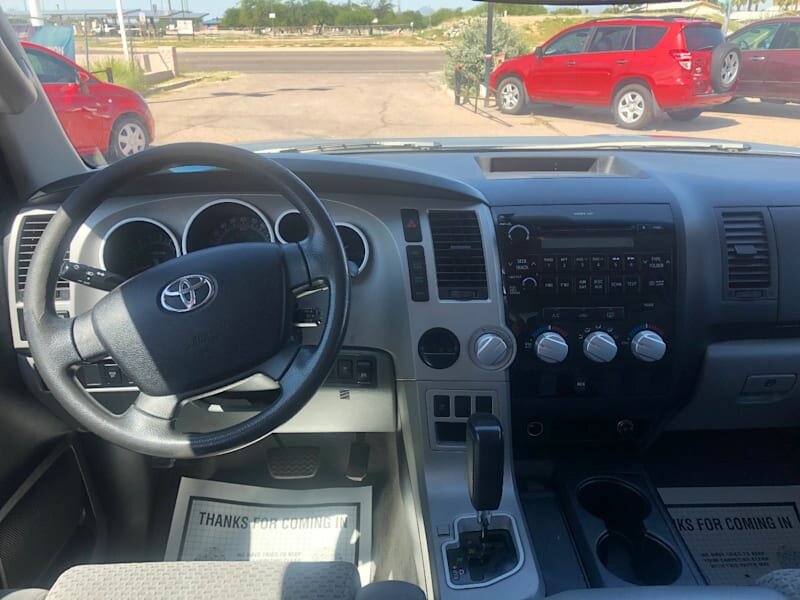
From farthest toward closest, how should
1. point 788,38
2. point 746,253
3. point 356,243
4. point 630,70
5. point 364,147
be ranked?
1. point 630,70
2. point 788,38
3. point 364,147
4. point 746,253
5. point 356,243

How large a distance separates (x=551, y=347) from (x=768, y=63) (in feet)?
5.87

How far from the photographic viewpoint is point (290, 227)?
1.98 metres

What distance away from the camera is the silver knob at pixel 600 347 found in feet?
6.77

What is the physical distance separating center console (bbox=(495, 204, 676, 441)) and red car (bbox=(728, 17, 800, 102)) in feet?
3.85

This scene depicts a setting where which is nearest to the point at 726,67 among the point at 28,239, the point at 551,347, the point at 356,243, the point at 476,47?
the point at 476,47

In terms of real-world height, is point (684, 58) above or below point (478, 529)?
above

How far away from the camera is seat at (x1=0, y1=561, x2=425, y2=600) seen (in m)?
1.46

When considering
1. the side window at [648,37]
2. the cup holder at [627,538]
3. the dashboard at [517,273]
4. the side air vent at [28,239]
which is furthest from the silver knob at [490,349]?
the side window at [648,37]

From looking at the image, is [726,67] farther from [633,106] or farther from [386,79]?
[386,79]

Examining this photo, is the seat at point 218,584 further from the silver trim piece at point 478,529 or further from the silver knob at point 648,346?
the silver knob at point 648,346

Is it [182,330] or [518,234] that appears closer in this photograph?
[182,330]

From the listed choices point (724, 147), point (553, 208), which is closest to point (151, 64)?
point (553, 208)

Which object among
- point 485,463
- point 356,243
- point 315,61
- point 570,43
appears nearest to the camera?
point 485,463

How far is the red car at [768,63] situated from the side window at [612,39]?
Result: 4.41ft
